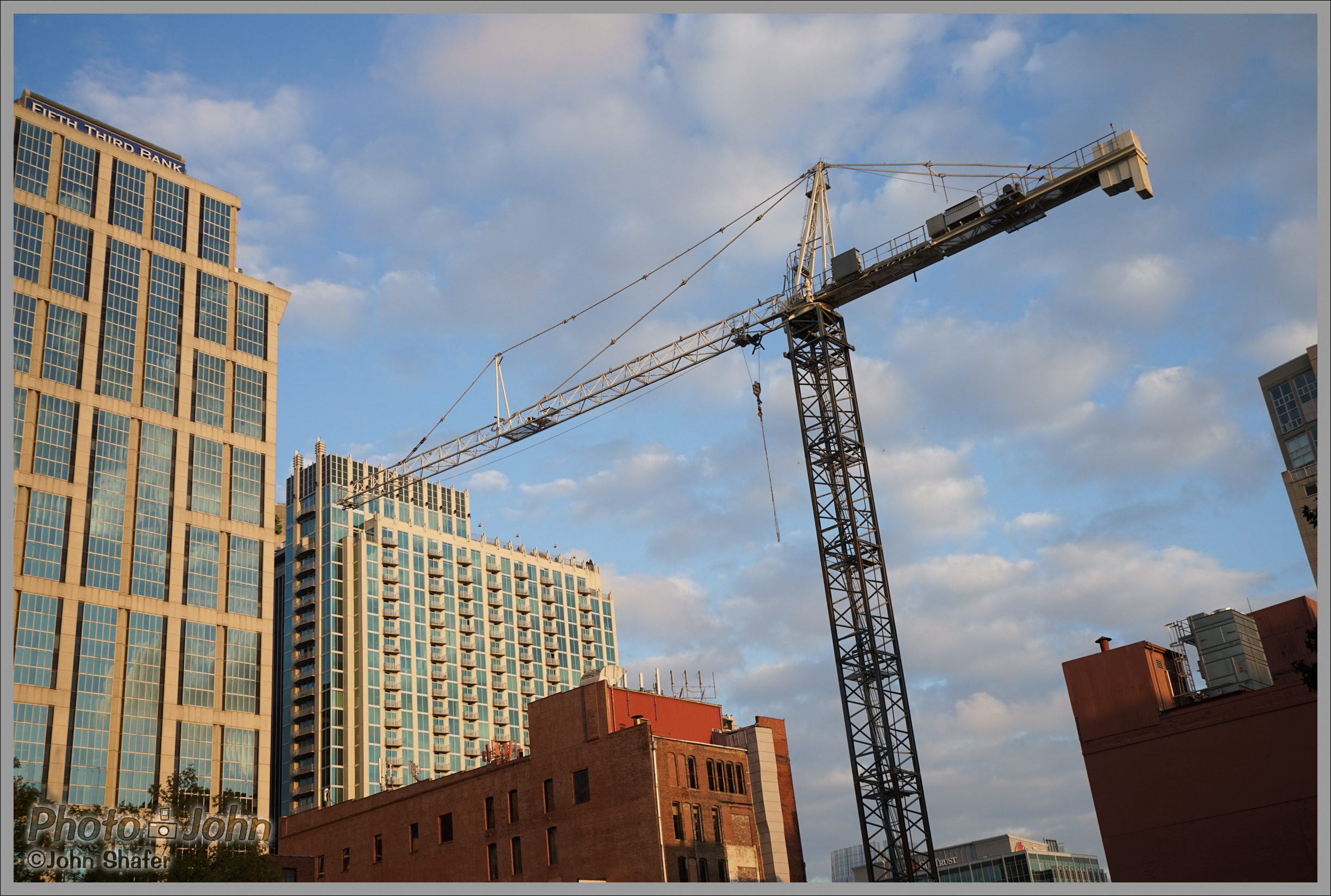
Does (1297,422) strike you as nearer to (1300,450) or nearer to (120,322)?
(1300,450)

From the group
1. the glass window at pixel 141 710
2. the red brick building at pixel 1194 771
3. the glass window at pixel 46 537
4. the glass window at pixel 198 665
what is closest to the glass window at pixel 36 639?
the glass window at pixel 46 537

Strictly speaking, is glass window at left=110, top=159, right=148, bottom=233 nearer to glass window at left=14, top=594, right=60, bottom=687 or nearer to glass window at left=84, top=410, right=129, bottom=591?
glass window at left=84, top=410, right=129, bottom=591

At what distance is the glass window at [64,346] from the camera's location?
94.2 meters

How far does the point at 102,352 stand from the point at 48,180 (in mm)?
15072

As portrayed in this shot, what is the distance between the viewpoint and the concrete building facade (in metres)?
111

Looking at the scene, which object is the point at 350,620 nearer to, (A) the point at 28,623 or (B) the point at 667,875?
(A) the point at 28,623

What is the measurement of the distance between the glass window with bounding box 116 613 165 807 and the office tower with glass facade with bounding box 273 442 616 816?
43799 mm

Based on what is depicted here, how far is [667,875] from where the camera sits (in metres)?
71.0

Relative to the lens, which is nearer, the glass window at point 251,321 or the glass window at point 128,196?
the glass window at point 128,196

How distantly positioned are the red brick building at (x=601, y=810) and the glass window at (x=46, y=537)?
93.3ft

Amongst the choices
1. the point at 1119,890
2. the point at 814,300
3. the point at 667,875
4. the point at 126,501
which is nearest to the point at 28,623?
the point at 126,501

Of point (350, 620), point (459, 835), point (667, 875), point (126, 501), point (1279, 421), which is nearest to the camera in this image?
point (667, 875)

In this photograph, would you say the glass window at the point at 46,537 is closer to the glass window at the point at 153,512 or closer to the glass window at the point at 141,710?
the glass window at the point at 153,512

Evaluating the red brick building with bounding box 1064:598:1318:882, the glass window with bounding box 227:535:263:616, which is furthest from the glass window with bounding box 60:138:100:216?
the red brick building with bounding box 1064:598:1318:882
